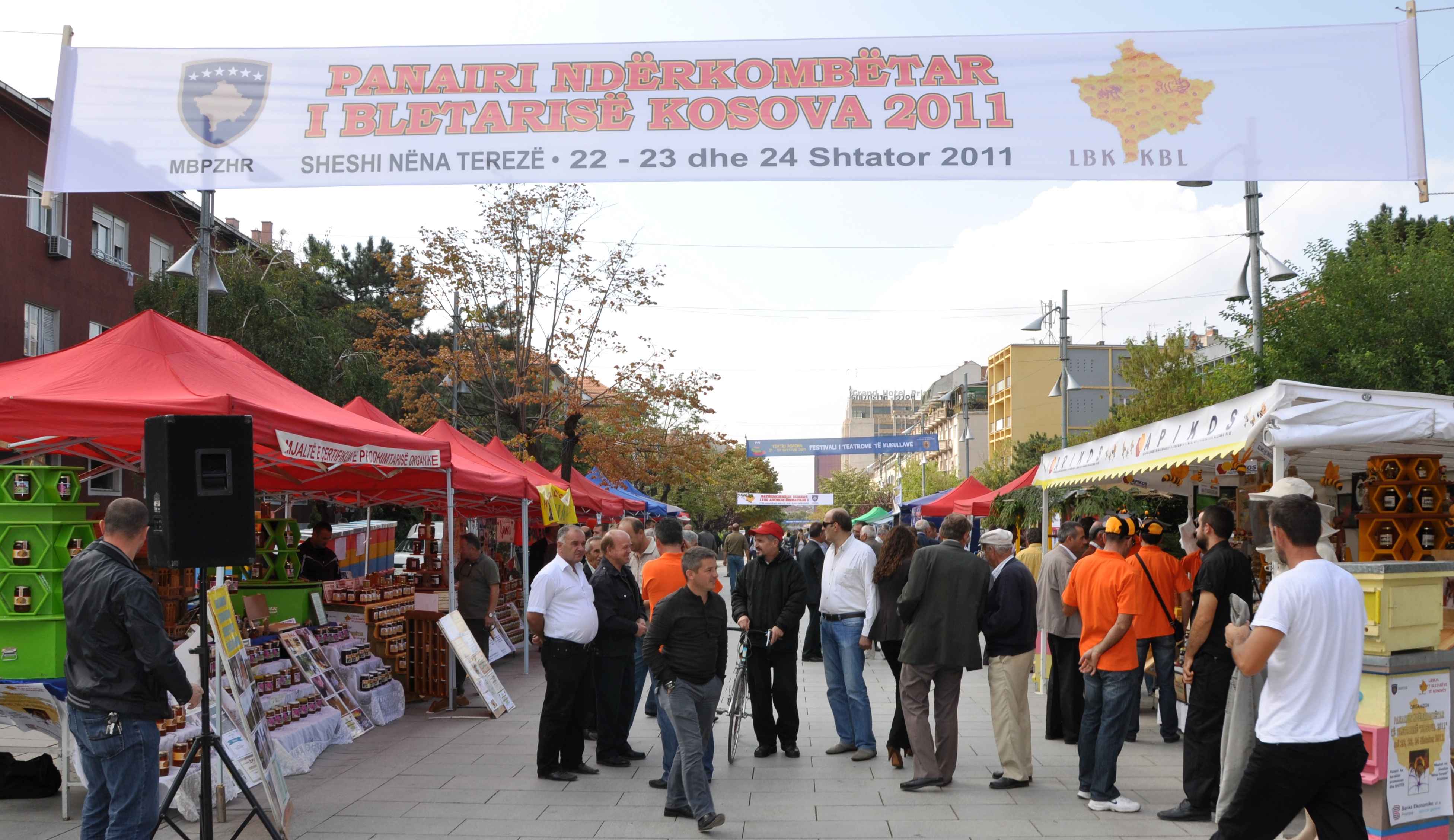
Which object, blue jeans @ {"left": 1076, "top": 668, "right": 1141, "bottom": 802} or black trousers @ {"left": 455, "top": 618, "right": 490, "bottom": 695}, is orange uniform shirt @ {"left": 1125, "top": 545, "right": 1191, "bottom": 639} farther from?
black trousers @ {"left": 455, "top": 618, "right": 490, "bottom": 695}

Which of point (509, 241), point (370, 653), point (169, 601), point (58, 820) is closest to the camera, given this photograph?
point (58, 820)

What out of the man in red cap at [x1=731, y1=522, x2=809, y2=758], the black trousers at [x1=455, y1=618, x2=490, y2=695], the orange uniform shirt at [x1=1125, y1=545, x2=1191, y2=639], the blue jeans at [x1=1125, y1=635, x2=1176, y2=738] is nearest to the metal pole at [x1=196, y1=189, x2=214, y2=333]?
the black trousers at [x1=455, y1=618, x2=490, y2=695]

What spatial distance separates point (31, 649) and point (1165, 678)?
27.9 feet

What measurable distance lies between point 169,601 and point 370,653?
2.67 metres

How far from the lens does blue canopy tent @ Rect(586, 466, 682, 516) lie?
27.7 metres

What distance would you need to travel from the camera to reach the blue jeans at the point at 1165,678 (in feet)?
28.8

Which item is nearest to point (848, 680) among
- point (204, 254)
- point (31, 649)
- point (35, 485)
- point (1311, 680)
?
point (1311, 680)

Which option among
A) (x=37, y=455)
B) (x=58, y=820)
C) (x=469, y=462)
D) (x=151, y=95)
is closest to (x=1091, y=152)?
(x=151, y=95)

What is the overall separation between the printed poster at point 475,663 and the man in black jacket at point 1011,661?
506 centimetres

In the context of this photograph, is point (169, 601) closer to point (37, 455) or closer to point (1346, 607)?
point (37, 455)

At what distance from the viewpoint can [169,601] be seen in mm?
A: 8359

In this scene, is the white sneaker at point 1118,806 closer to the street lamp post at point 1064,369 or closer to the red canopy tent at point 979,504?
the red canopy tent at point 979,504

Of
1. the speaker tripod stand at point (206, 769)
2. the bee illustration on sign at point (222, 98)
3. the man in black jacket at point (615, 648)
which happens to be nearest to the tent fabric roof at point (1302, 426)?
the man in black jacket at point (615, 648)

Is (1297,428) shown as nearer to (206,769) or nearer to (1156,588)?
(1156,588)
